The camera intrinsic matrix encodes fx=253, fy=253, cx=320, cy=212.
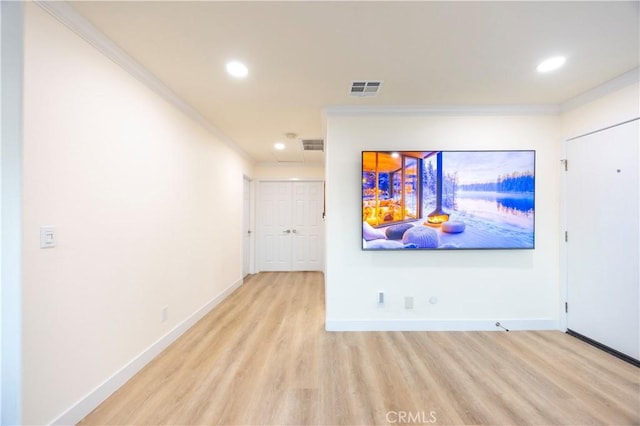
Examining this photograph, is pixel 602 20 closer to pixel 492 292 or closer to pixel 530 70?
pixel 530 70

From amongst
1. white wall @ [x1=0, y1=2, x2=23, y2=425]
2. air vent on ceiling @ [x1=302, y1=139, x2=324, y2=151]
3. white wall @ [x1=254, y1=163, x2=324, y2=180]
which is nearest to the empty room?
white wall @ [x1=0, y1=2, x2=23, y2=425]

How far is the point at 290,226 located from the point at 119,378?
13.0ft

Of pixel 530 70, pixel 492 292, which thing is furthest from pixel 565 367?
pixel 530 70

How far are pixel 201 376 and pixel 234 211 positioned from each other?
2.70 metres

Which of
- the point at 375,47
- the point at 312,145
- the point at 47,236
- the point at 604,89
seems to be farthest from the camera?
the point at 312,145

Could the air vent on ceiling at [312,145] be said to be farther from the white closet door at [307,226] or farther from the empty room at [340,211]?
the white closet door at [307,226]

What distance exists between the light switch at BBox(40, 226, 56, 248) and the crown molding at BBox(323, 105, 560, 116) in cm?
239

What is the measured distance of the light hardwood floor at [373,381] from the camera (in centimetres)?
159

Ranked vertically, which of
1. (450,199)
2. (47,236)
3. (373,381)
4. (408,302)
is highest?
(450,199)

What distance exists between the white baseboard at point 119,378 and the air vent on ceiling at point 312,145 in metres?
2.79

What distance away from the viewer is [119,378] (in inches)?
72.8

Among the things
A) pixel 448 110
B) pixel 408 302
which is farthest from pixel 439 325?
pixel 448 110

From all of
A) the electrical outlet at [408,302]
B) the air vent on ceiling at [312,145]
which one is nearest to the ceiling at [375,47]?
the air vent on ceiling at [312,145]

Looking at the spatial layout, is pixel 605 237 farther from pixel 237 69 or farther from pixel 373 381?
pixel 237 69
